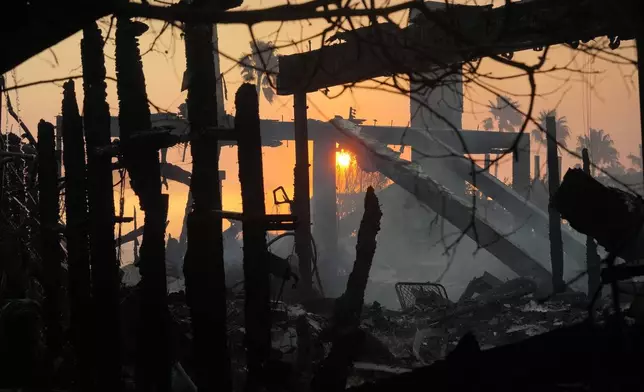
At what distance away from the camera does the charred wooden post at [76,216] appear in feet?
22.8

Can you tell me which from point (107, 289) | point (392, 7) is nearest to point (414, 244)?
point (107, 289)

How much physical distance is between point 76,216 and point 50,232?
965mm

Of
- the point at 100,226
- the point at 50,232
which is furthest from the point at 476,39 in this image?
the point at 50,232

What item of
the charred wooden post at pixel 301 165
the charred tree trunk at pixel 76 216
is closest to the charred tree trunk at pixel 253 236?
the charred tree trunk at pixel 76 216

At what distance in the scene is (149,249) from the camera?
5.82 m

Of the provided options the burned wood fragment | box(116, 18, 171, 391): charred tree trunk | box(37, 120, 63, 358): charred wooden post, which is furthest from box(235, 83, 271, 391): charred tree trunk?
the burned wood fragment

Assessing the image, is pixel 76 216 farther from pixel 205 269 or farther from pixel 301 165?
pixel 301 165

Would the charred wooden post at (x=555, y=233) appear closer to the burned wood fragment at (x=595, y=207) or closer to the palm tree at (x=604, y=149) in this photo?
the burned wood fragment at (x=595, y=207)

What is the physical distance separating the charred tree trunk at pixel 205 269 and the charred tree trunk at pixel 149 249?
1.29 ft

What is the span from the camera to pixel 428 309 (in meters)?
13.6

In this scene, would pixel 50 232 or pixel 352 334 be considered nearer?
pixel 352 334

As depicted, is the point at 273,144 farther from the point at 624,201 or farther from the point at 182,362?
the point at 624,201

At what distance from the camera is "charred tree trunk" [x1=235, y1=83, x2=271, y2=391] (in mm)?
5504

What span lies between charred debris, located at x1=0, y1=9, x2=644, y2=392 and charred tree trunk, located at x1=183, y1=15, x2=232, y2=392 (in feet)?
0.04
